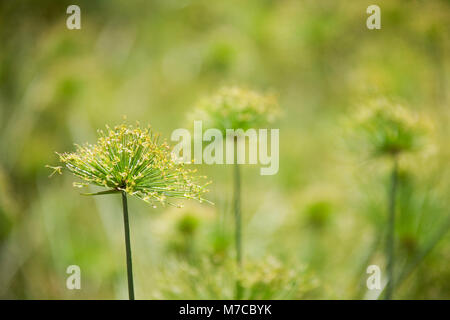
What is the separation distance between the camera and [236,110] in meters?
1.41

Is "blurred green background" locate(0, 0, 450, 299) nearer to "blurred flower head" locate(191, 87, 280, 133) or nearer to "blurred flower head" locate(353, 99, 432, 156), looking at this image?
"blurred flower head" locate(353, 99, 432, 156)

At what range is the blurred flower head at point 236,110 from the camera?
1.41 metres

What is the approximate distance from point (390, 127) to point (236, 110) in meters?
0.63

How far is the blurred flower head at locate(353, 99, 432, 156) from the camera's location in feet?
4.82

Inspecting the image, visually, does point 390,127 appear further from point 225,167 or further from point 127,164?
point 225,167

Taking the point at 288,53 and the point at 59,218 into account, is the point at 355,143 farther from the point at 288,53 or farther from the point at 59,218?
the point at 59,218

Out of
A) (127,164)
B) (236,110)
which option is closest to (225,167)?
(236,110)

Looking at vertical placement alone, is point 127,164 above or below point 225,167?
above

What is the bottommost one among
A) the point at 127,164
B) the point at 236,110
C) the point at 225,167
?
the point at 225,167

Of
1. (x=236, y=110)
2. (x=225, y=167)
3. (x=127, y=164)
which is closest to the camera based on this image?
(x=127, y=164)

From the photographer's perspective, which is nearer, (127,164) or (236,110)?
(127,164)

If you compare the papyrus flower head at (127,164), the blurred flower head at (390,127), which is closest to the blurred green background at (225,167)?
the blurred flower head at (390,127)

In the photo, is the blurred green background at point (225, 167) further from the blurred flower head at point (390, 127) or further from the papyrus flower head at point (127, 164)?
the papyrus flower head at point (127, 164)

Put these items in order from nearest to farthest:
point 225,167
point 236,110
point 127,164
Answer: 1. point 127,164
2. point 236,110
3. point 225,167
